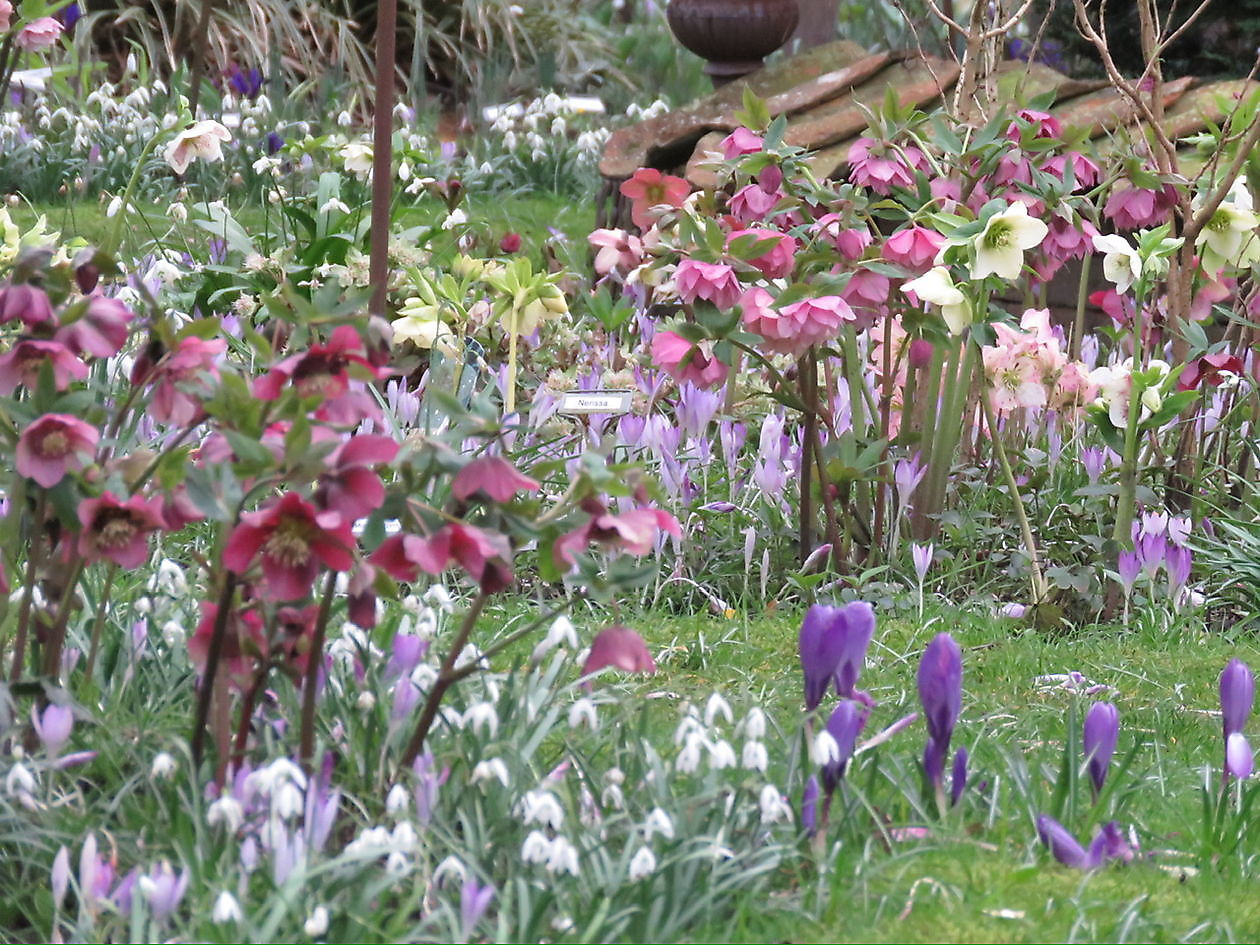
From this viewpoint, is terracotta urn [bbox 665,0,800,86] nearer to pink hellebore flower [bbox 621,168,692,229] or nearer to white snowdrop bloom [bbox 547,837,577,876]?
pink hellebore flower [bbox 621,168,692,229]

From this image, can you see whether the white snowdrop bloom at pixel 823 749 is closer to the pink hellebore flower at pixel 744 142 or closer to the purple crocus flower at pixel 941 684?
the purple crocus flower at pixel 941 684

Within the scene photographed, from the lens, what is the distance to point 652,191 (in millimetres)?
3217

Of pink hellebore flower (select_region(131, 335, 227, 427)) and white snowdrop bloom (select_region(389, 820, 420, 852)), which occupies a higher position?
pink hellebore flower (select_region(131, 335, 227, 427))

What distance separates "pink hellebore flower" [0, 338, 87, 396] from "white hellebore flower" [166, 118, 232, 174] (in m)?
1.74

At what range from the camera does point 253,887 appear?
163 centimetres

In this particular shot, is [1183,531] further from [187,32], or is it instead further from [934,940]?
[187,32]

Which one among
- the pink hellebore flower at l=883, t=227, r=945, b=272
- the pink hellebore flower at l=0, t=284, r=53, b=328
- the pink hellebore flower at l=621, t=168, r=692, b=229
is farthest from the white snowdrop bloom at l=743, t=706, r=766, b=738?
the pink hellebore flower at l=621, t=168, r=692, b=229

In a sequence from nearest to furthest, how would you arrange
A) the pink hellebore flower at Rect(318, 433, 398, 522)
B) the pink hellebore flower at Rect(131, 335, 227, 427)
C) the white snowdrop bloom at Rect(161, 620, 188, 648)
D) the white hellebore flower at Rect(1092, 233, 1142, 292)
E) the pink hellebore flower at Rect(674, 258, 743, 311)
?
the pink hellebore flower at Rect(318, 433, 398, 522) < the pink hellebore flower at Rect(131, 335, 227, 427) < the white snowdrop bloom at Rect(161, 620, 188, 648) < the pink hellebore flower at Rect(674, 258, 743, 311) < the white hellebore flower at Rect(1092, 233, 1142, 292)

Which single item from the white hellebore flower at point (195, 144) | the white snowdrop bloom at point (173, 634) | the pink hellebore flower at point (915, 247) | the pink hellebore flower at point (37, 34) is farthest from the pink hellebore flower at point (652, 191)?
the white snowdrop bloom at point (173, 634)

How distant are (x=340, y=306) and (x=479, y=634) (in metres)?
1.38

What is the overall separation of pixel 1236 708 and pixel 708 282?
116 cm

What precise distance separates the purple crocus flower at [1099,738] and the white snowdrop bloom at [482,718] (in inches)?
25.9

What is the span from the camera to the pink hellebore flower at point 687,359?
285cm

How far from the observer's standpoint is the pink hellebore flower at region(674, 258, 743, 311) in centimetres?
278
